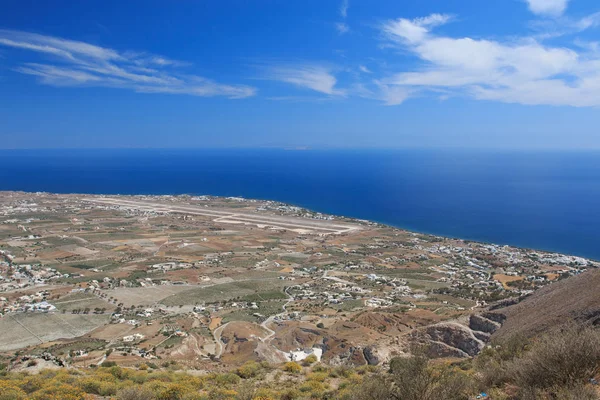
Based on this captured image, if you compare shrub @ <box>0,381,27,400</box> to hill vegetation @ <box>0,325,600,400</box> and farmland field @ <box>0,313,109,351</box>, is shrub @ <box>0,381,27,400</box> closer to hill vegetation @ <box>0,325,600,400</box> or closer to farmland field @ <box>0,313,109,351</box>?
hill vegetation @ <box>0,325,600,400</box>

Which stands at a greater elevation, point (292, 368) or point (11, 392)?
point (11, 392)

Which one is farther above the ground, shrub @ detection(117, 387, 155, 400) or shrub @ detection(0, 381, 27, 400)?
shrub @ detection(117, 387, 155, 400)

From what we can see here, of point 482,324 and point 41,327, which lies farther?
point 41,327

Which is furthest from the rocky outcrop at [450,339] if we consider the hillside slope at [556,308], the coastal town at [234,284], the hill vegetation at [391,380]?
the hill vegetation at [391,380]

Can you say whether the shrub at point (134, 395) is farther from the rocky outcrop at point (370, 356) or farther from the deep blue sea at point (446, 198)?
the deep blue sea at point (446, 198)

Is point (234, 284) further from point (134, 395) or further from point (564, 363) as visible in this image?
point (564, 363)

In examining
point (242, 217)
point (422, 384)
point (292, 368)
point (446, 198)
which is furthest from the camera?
point (446, 198)

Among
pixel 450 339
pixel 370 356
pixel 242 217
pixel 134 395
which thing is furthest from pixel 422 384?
pixel 242 217

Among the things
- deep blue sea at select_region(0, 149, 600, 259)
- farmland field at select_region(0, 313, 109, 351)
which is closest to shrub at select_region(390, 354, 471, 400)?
farmland field at select_region(0, 313, 109, 351)

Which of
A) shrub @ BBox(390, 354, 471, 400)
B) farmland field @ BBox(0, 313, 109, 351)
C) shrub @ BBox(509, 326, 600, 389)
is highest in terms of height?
shrub @ BBox(509, 326, 600, 389)

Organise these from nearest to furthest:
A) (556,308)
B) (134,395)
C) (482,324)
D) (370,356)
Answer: (134,395) → (556,308) → (370,356) → (482,324)
